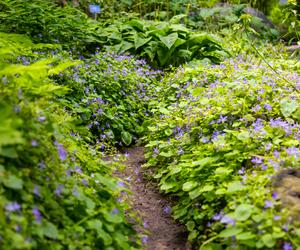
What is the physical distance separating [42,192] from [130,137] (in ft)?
9.12

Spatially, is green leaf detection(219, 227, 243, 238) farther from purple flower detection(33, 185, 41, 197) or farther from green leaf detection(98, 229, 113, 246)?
purple flower detection(33, 185, 41, 197)

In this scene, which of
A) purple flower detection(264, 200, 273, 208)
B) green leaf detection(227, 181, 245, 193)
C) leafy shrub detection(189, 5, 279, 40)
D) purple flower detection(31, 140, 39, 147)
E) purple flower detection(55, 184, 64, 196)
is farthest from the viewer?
leafy shrub detection(189, 5, 279, 40)

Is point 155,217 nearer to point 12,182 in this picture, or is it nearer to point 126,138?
point 126,138

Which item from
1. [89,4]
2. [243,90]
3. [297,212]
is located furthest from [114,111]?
[89,4]

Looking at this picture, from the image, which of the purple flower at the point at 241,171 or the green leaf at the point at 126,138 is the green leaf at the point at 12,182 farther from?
the green leaf at the point at 126,138

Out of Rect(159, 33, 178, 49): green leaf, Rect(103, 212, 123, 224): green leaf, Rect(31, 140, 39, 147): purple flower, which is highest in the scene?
Rect(31, 140, 39, 147): purple flower

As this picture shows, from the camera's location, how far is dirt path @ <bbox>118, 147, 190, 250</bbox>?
9.73ft

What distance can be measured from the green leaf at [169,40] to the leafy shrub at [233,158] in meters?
1.91

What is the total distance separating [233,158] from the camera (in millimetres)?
3010

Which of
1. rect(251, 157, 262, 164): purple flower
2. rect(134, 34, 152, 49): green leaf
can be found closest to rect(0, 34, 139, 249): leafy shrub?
rect(251, 157, 262, 164): purple flower

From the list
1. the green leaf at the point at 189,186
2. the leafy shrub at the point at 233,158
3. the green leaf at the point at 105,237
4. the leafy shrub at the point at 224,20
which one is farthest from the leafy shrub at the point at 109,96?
the leafy shrub at the point at 224,20

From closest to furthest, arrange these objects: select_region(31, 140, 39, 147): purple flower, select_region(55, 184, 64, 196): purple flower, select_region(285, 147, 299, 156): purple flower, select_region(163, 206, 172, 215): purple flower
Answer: select_region(31, 140, 39, 147): purple flower, select_region(55, 184, 64, 196): purple flower, select_region(285, 147, 299, 156): purple flower, select_region(163, 206, 172, 215): purple flower

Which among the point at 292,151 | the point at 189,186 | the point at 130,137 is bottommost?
the point at 130,137

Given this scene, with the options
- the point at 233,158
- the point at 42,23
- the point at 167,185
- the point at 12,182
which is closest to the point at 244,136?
the point at 233,158
